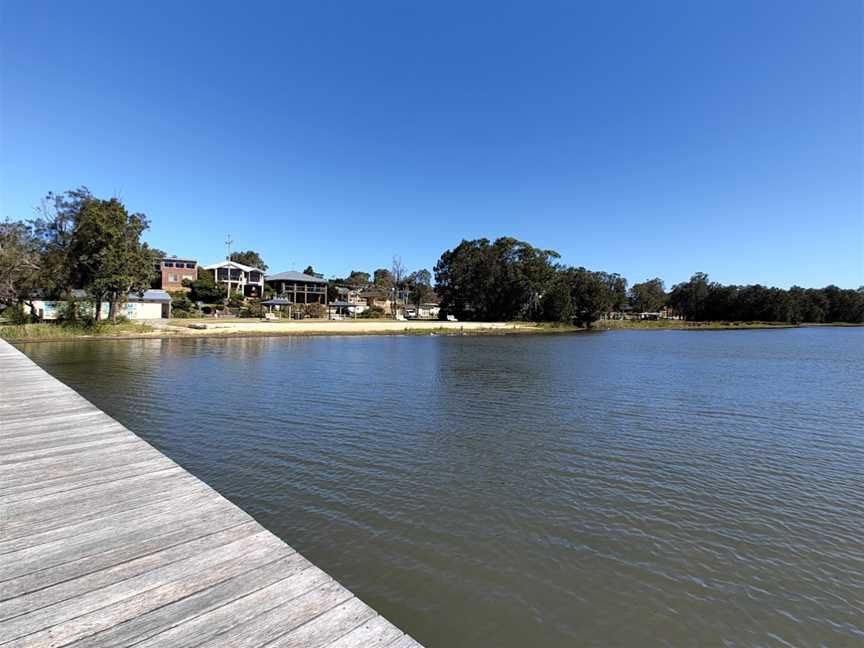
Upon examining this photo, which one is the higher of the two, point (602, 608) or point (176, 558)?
point (176, 558)

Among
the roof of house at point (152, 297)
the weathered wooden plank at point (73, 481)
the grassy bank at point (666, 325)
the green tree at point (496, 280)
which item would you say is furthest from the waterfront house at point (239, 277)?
the weathered wooden plank at point (73, 481)

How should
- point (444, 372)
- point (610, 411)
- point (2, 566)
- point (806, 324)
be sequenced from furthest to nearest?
1. point (806, 324)
2. point (444, 372)
3. point (610, 411)
4. point (2, 566)

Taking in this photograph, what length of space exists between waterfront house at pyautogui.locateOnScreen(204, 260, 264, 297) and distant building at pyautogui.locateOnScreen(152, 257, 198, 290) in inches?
148

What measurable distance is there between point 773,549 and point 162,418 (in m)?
12.4

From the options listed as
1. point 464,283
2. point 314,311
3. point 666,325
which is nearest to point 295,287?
point 314,311

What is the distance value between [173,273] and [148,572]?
74.1 meters

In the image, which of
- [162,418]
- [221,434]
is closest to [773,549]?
[221,434]

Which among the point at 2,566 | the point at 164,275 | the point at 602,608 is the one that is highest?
the point at 164,275

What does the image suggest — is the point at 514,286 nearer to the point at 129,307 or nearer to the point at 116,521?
the point at 129,307

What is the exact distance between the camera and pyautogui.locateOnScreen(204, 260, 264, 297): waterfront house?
234 feet

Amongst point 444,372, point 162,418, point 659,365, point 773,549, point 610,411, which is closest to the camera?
point 773,549

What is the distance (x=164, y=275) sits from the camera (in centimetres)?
6606

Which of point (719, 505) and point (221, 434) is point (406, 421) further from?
point (719, 505)

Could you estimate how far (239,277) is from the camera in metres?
73.4
